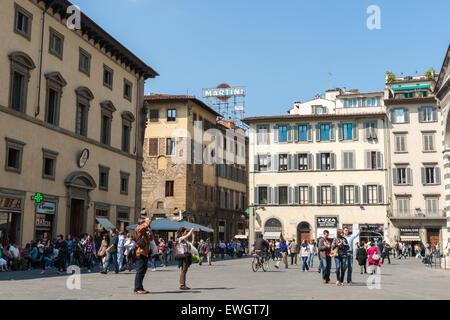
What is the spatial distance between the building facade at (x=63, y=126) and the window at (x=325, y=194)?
22.5m

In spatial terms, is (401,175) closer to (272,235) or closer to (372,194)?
(372,194)

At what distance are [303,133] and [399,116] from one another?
31.0 ft

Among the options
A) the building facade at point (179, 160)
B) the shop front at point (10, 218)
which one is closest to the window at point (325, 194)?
the building facade at point (179, 160)

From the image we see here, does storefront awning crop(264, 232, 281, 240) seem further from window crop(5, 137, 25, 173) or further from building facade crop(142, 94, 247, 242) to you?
window crop(5, 137, 25, 173)

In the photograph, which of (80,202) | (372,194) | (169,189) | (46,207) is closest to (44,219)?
(46,207)

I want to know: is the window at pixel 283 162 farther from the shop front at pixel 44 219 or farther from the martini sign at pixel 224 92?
the shop front at pixel 44 219

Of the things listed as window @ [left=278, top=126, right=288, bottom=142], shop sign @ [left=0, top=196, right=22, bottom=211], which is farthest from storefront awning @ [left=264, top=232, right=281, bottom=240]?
shop sign @ [left=0, top=196, right=22, bottom=211]

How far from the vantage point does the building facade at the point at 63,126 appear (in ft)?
78.1

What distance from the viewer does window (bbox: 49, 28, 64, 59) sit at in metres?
26.9

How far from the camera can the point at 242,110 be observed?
6938cm

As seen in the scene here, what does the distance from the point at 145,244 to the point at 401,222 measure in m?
43.2

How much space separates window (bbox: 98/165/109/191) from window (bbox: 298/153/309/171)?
26200 millimetres

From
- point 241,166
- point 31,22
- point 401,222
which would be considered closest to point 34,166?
point 31,22
